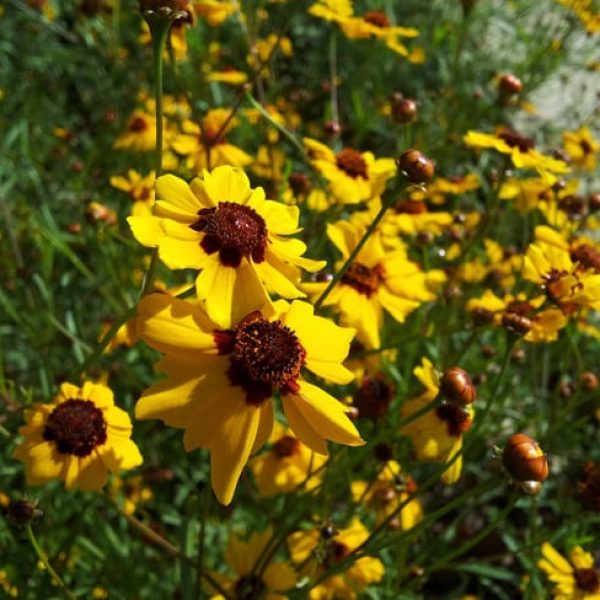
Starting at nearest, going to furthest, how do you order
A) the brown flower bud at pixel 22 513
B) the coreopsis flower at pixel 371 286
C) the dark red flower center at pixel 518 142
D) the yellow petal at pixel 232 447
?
1. the yellow petal at pixel 232 447
2. the brown flower bud at pixel 22 513
3. the coreopsis flower at pixel 371 286
4. the dark red flower center at pixel 518 142

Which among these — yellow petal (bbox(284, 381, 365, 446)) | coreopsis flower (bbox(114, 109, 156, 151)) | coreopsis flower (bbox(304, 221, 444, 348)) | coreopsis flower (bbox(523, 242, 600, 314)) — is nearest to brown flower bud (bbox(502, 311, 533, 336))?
coreopsis flower (bbox(523, 242, 600, 314))

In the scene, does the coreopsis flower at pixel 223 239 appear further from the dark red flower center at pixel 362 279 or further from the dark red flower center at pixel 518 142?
the dark red flower center at pixel 518 142

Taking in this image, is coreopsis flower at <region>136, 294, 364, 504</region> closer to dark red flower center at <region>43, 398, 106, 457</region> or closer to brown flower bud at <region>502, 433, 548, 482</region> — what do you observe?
brown flower bud at <region>502, 433, 548, 482</region>

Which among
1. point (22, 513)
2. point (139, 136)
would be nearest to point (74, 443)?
point (22, 513)

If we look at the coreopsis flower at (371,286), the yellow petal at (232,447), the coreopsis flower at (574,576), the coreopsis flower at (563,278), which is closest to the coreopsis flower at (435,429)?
the coreopsis flower at (371,286)

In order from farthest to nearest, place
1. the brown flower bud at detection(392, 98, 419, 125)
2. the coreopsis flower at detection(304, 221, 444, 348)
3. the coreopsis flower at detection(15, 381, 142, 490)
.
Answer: the brown flower bud at detection(392, 98, 419, 125), the coreopsis flower at detection(304, 221, 444, 348), the coreopsis flower at detection(15, 381, 142, 490)

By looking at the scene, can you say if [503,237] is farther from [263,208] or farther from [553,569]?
[263,208]

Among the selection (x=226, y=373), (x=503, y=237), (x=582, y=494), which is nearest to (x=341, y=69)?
(x=503, y=237)
